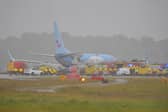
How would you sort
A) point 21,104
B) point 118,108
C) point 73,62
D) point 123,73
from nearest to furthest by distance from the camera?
point 118,108
point 21,104
point 123,73
point 73,62

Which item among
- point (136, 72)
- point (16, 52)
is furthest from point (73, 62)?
point (16, 52)

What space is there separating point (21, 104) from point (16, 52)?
16474cm

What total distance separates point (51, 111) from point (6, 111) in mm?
2413

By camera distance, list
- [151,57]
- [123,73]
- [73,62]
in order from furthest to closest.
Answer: [151,57], [73,62], [123,73]

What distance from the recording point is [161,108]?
2503 centimetres

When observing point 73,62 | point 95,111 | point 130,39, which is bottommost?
point 95,111

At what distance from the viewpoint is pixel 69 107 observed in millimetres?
26016

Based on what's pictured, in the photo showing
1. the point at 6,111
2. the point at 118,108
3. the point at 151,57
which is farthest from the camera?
the point at 151,57

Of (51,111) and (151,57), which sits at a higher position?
(151,57)

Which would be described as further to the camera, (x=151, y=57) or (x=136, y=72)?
(x=151, y=57)

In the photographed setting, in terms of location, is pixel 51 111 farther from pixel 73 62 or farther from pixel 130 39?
pixel 130 39

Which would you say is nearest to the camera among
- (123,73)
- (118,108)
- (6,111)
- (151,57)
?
(6,111)

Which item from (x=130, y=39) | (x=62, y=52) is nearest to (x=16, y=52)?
(x=130, y=39)

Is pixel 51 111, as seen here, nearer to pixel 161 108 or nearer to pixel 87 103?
pixel 87 103
